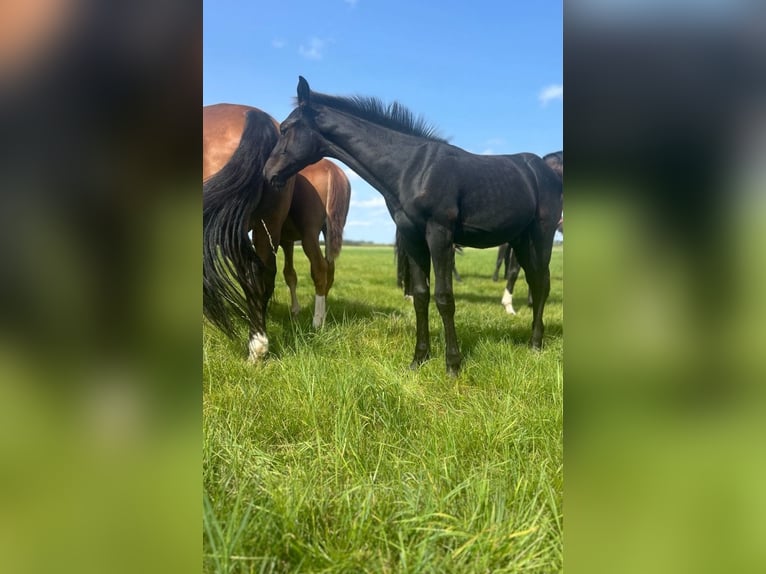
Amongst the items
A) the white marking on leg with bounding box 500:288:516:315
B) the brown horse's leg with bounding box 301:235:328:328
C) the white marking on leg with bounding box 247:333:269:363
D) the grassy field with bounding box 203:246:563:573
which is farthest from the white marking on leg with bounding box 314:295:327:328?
the white marking on leg with bounding box 500:288:516:315

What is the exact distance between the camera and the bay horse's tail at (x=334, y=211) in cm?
482

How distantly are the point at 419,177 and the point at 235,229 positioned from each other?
1.23 meters

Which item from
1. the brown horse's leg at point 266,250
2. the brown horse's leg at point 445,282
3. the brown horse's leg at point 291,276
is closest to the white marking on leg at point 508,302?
the brown horse's leg at point 291,276

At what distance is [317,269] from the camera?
436cm

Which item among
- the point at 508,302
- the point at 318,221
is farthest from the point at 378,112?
the point at 508,302

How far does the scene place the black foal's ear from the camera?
2730 mm

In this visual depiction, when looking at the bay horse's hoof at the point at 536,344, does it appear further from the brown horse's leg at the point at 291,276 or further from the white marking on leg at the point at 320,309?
the brown horse's leg at the point at 291,276

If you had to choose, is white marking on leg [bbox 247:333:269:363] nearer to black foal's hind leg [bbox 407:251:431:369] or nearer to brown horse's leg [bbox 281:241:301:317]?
black foal's hind leg [bbox 407:251:431:369]

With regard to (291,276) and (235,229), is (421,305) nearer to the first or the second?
(235,229)

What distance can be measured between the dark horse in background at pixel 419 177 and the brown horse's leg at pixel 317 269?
145 cm

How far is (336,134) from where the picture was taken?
9.30 feet
